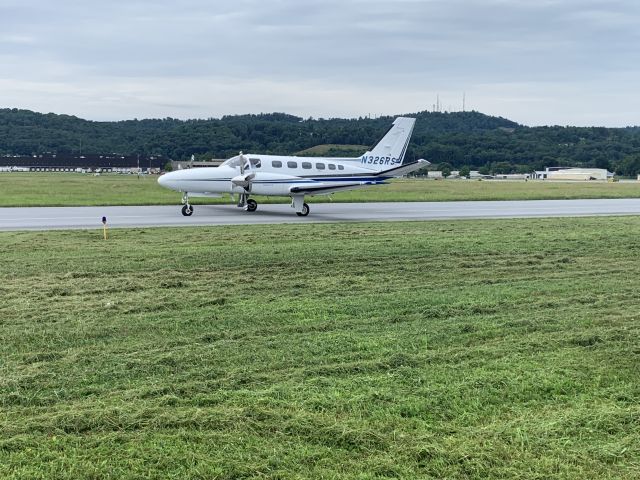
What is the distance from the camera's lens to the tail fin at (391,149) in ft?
103

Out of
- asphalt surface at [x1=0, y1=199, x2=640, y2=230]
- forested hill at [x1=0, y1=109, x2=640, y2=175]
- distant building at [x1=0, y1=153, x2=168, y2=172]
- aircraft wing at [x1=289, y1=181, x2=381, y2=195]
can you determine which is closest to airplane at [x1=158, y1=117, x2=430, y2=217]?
aircraft wing at [x1=289, y1=181, x2=381, y2=195]

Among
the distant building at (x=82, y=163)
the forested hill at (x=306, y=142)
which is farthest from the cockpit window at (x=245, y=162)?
the distant building at (x=82, y=163)

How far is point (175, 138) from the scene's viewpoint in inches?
5979

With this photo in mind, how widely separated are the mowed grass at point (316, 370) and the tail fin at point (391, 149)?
1876cm

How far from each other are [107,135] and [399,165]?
594ft

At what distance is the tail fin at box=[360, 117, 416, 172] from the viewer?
3130 centimetres

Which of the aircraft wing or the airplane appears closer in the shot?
the airplane

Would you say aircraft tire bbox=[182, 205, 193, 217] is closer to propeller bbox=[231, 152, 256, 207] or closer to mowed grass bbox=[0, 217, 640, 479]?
propeller bbox=[231, 152, 256, 207]

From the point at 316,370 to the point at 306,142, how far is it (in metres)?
134

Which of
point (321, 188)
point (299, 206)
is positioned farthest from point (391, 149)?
point (299, 206)

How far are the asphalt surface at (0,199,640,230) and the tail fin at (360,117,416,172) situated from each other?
7.07 ft

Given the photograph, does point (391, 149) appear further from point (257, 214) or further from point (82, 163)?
point (82, 163)

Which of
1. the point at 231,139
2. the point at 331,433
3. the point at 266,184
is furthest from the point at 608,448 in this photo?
the point at 231,139

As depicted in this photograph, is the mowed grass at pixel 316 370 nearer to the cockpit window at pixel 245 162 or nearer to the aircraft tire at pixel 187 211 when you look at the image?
the aircraft tire at pixel 187 211
